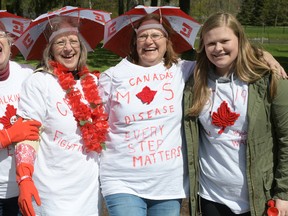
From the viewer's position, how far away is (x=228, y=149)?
2734 mm

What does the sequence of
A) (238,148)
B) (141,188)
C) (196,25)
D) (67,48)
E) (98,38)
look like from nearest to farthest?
1. (238,148)
2. (141,188)
3. (67,48)
4. (196,25)
5. (98,38)

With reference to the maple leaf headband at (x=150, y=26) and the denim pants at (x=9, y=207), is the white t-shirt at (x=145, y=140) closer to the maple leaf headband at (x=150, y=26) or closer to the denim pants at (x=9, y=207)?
the maple leaf headband at (x=150, y=26)

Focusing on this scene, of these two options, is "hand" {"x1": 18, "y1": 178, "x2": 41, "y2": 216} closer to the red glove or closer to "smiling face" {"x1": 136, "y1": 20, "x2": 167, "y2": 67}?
the red glove

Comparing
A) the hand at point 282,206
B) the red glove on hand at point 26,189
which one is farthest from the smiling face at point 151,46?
the hand at point 282,206

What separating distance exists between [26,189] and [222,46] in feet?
5.25

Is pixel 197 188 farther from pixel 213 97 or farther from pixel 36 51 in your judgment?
pixel 36 51

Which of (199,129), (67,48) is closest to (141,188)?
(199,129)

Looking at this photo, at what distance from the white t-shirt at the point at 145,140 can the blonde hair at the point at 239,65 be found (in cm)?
20

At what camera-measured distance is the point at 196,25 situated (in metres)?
3.40

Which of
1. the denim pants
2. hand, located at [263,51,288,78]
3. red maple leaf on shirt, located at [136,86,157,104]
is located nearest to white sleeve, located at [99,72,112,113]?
red maple leaf on shirt, located at [136,86,157,104]

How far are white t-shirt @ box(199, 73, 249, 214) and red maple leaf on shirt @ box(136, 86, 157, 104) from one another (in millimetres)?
393

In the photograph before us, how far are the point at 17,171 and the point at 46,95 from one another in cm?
56

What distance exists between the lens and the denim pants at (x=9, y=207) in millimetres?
3023

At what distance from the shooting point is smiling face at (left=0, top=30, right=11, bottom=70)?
299 centimetres
